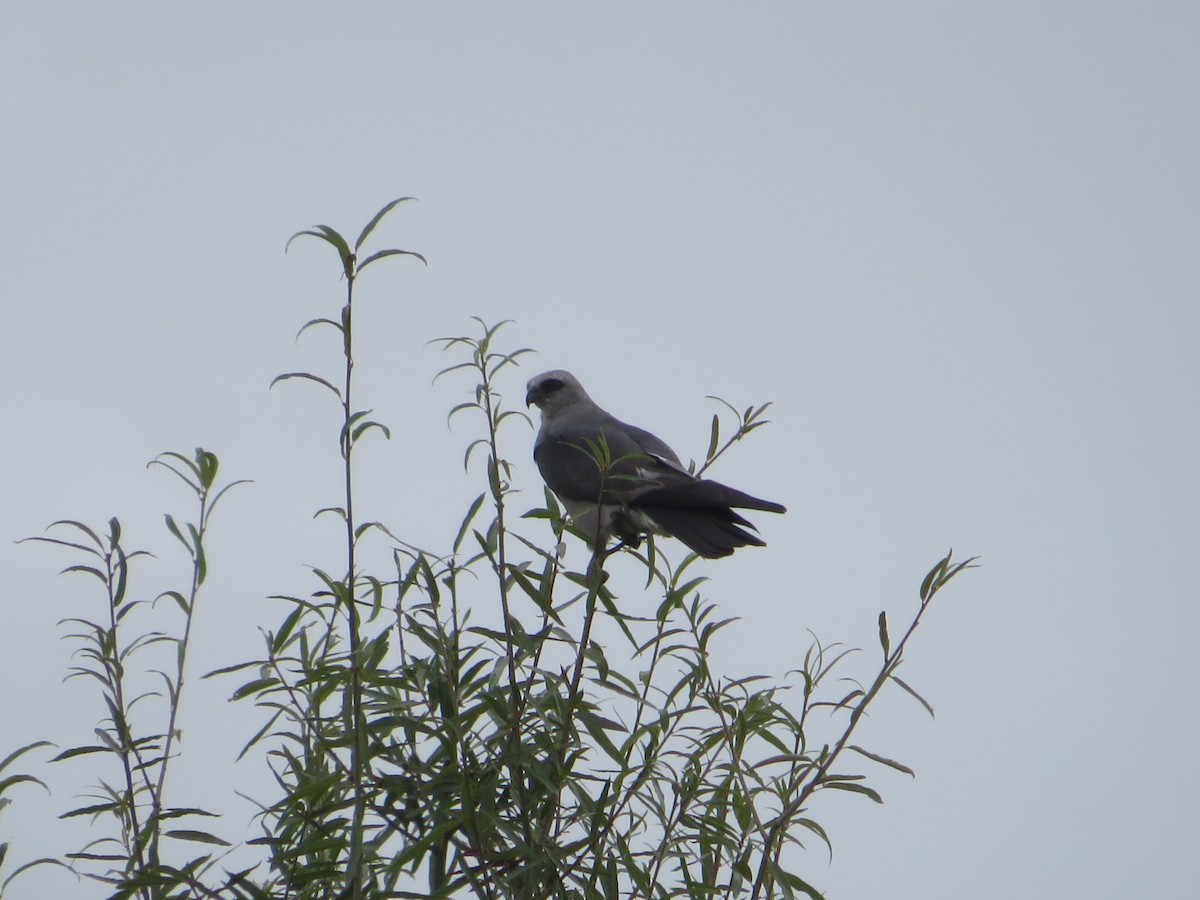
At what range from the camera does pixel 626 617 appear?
2555mm

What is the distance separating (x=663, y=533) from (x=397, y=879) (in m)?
2.76

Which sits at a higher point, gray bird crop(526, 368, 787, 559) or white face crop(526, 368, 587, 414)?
white face crop(526, 368, 587, 414)

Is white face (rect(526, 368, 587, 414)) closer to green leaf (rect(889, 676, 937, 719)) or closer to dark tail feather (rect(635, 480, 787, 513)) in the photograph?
dark tail feather (rect(635, 480, 787, 513))

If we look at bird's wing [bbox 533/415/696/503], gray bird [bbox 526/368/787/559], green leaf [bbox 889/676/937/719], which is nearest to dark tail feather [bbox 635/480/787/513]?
gray bird [bbox 526/368/787/559]

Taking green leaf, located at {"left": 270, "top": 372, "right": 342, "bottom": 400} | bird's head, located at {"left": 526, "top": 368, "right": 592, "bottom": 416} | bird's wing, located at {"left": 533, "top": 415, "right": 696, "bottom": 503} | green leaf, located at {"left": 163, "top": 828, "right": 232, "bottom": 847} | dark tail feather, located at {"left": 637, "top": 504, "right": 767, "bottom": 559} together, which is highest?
bird's head, located at {"left": 526, "top": 368, "right": 592, "bottom": 416}

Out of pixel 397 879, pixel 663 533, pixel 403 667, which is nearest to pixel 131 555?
pixel 403 667

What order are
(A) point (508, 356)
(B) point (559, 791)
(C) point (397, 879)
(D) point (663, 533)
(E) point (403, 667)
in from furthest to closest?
(D) point (663, 533) → (A) point (508, 356) → (E) point (403, 667) → (B) point (559, 791) → (C) point (397, 879)

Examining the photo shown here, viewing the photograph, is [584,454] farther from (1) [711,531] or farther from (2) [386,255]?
(2) [386,255]

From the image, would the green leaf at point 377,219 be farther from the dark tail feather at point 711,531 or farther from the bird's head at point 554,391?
the bird's head at point 554,391

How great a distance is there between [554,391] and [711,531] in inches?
119

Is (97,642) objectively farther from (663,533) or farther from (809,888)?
(663,533)

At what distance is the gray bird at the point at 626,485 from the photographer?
4.23 metres

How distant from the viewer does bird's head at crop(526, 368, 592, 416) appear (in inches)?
284

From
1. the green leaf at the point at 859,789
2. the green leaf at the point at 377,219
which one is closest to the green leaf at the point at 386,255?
the green leaf at the point at 377,219
